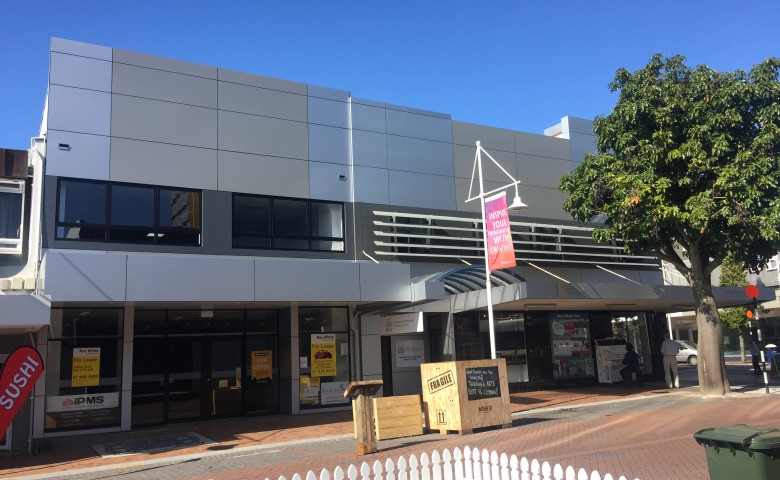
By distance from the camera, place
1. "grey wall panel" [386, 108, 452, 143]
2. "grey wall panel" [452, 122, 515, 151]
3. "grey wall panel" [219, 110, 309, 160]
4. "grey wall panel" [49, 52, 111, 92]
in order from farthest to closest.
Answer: "grey wall panel" [452, 122, 515, 151]
"grey wall panel" [386, 108, 452, 143]
"grey wall panel" [219, 110, 309, 160]
"grey wall panel" [49, 52, 111, 92]

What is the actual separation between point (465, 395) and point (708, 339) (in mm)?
9131

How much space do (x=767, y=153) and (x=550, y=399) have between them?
893 centimetres

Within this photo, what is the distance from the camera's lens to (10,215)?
1504cm

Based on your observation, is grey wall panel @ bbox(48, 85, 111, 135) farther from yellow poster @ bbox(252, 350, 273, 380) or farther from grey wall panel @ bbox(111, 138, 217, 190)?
yellow poster @ bbox(252, 350, 273, 380)

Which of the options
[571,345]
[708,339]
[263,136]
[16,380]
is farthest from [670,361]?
[16,380]

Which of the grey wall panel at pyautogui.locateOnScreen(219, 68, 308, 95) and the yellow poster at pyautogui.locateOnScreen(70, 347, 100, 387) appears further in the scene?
the grey wall panel at pyautogui.locateOnScreen(219, 68, 308, 95)

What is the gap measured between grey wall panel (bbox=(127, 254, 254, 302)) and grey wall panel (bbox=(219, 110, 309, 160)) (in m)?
4.34

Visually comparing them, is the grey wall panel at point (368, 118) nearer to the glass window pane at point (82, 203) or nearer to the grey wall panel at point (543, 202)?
the grey wall panel at point (543, 202)

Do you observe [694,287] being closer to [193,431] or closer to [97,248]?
[193,431]

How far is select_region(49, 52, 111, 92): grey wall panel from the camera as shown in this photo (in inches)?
605

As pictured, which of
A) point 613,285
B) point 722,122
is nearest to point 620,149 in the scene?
point 722,122

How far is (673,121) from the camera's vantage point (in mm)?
17359

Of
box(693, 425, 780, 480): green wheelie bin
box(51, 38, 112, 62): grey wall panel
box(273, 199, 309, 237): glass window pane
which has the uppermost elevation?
box(51, 38, 112, 62): grey wall panel

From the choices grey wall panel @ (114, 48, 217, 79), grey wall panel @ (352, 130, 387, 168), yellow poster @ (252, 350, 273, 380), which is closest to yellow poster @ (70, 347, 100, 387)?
yellow poster @ (252, 350, 273, 380)
